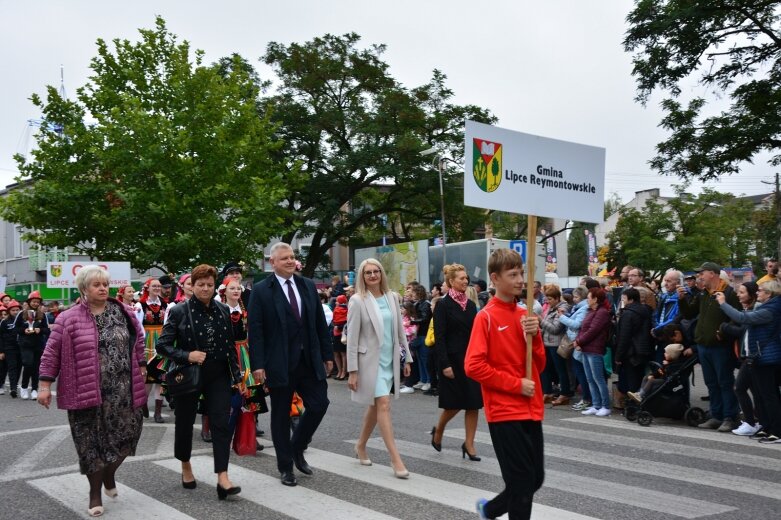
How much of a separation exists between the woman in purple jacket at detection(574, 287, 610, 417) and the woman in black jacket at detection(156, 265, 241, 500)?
6292 millimetres

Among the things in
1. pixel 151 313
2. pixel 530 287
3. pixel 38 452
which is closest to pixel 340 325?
pixel 151 313

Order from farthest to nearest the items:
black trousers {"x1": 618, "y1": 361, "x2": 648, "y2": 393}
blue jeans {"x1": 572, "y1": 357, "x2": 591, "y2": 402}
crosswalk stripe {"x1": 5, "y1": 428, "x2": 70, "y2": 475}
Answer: blue jeans {"x1": 572, "y1": 357, "x2": 591, "y2": 402}, black trousers {"x1": 618, "y1": 361, "x2": 648, "y2": 393}, crosswalk stripe {"x1": 5, "y1": 428, "x2": 70, "y2": 475}

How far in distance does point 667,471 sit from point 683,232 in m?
53.7

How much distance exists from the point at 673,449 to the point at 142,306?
773cm

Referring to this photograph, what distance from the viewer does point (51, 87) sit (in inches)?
1224

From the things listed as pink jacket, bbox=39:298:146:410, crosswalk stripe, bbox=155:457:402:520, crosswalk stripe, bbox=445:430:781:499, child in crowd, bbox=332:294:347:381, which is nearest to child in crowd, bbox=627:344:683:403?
crosswalk stripe, bbox=445:430:781:499

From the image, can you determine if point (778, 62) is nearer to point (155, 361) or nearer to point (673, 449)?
point (673, 449)

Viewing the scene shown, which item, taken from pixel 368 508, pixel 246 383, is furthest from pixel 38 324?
pixel 368 508

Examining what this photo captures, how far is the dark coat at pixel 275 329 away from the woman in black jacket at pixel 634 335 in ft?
18.0

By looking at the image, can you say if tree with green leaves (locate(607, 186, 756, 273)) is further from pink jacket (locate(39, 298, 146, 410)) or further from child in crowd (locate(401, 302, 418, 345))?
pink jacket (locate(39, 298, 146, 410))

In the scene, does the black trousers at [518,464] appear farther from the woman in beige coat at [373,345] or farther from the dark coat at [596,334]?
the dark coat at [596,334]

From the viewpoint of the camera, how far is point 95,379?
228 inches

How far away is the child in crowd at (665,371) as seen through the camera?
10.0 m

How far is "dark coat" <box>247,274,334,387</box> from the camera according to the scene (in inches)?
261
